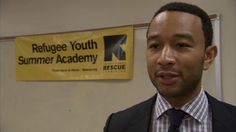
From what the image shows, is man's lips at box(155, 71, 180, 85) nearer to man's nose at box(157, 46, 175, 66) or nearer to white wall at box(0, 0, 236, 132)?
man's nose at box(157, 46, 175, 66)

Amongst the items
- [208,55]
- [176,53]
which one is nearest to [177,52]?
[176,53]

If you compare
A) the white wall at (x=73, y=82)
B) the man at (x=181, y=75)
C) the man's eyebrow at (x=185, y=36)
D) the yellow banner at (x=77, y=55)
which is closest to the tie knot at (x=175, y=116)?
the man at (x=181, y=75)

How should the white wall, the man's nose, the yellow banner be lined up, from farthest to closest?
the yellow banner → the white wall → the man's nose

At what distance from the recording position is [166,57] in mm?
942

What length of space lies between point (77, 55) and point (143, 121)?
1985 mm

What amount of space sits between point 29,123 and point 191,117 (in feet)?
7.95

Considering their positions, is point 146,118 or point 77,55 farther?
point 77,55

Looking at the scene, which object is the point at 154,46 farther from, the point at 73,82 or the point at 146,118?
the point at 73,82

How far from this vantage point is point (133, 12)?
272cm

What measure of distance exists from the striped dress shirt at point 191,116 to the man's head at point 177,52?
0.08 feet

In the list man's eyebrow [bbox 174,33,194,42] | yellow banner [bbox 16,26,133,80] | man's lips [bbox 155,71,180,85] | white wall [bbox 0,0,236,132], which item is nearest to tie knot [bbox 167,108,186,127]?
man's lips [bbox 155,71,180,85]

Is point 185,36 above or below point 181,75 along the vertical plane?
above

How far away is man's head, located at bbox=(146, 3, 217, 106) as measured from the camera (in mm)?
943

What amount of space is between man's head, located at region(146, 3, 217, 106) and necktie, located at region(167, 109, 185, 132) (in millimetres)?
25
